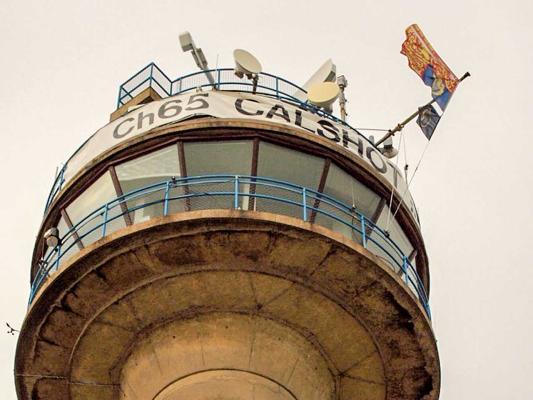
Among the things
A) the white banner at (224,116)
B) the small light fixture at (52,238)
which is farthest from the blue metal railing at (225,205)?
the white banner at (224,116)

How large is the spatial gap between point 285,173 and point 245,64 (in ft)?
12.7

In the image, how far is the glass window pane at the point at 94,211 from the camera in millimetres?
20000

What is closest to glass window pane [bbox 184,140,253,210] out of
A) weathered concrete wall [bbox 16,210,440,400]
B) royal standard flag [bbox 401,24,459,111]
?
weathered concrete wall [bbox 16,210,440,400]

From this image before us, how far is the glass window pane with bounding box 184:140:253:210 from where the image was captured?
19578 millimetres

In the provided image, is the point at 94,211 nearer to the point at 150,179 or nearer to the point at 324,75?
the point at 150,179

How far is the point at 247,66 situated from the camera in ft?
75.4

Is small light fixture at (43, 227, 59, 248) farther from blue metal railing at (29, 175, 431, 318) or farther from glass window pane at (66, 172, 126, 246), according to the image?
glass window pane at (66, 172, 126, 246)

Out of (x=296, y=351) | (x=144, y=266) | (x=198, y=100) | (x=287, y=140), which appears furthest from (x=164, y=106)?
(x=296, y=351)

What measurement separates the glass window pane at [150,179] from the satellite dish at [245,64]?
11.7 feet

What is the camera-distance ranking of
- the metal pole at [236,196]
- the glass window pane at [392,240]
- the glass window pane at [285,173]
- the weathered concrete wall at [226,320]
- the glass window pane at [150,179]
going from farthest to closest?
the glass window pane at [392,240]
the glass window pane at [285,173]
the glass window pane at [150,179]
the metal pole at [236,196]
the weathered concrete wall at [226,320]

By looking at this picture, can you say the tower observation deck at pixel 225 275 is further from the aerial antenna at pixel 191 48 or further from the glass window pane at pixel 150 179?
the aerial antenna at pixel 191 48

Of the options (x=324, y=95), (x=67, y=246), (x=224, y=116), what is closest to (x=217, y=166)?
(x=224, y=116)

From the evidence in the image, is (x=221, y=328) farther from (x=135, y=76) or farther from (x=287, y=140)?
(x=135, y=76)

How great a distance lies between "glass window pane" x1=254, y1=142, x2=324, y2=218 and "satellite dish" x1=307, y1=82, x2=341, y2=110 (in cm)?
251
